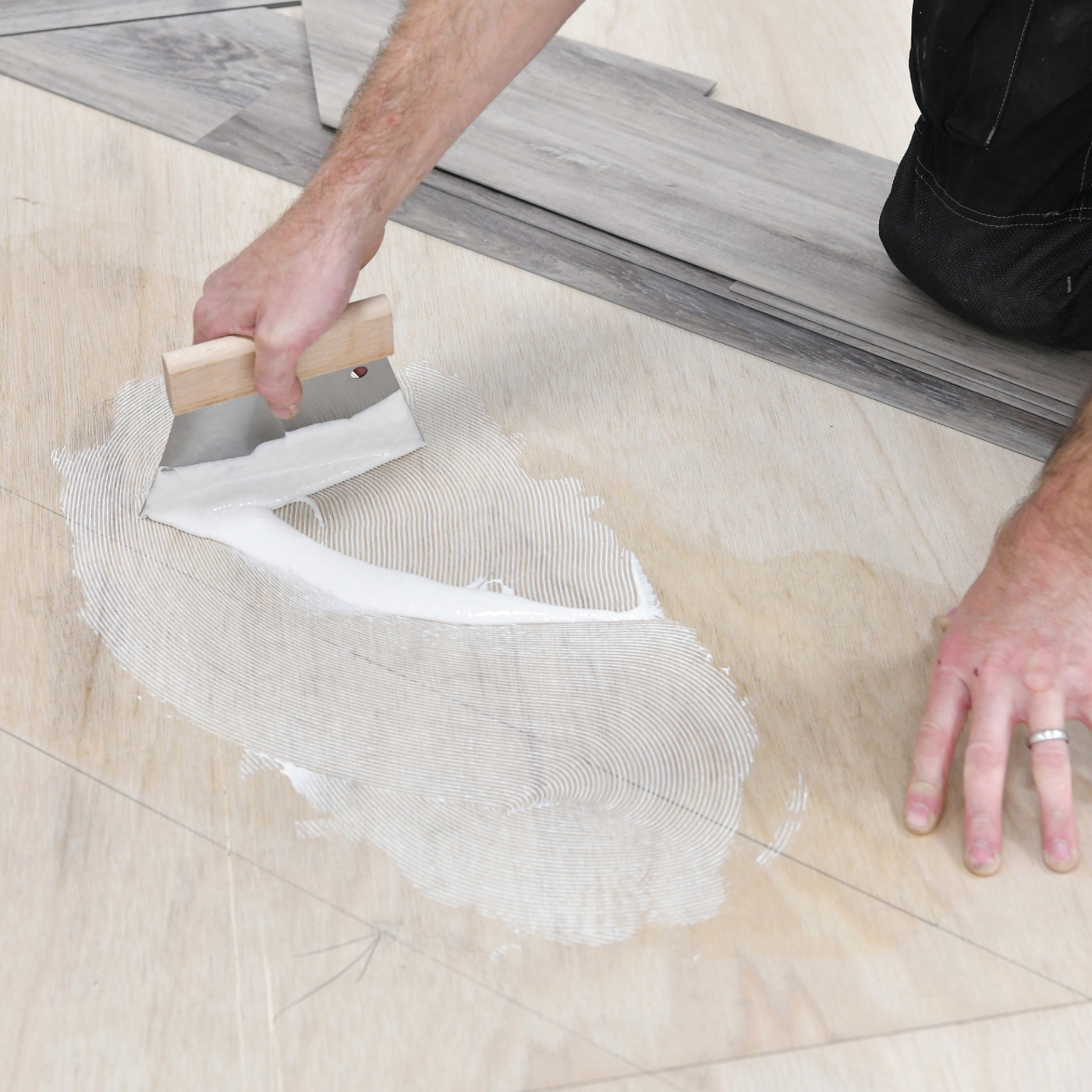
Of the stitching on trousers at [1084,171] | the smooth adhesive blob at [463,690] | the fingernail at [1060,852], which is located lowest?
the smooth adhesive blob at [463,690]

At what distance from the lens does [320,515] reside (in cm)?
126

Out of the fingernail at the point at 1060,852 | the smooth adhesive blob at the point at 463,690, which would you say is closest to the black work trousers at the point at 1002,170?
the smooth adhesive blob at the point at 463,690

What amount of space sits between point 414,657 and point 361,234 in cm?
44

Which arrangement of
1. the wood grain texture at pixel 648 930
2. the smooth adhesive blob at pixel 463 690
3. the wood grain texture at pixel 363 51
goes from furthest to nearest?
the wood grain texture at pixel 363 51 < the smooth adhesive blob at pixel 463 690 < the wood grain texture at pixel 648 930

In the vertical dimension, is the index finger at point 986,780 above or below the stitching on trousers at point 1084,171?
below

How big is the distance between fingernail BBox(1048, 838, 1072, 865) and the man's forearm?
0.88 m

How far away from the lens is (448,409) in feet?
4.60

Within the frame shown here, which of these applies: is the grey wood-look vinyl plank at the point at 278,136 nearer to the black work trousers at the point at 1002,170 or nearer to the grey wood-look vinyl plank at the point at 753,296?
the grey wood-look vinyl plank at the point at 753,296

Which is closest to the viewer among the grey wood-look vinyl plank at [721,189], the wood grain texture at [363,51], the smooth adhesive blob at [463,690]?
the smooth adhesive blob at [463,690]

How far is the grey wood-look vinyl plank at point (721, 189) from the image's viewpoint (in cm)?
158

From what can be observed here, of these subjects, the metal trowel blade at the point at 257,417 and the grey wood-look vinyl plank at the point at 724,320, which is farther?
the grey wood-look vinyl plank at the point at 724,320

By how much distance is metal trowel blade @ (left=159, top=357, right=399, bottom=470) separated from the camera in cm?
119

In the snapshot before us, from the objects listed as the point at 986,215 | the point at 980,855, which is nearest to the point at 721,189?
the point at 986,215

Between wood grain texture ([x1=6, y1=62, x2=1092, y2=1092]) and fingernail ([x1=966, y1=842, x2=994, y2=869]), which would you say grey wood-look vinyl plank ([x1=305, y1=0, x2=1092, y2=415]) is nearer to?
wood grain texture ([x1=6, y1=62, x2=1092, y2=1092])
